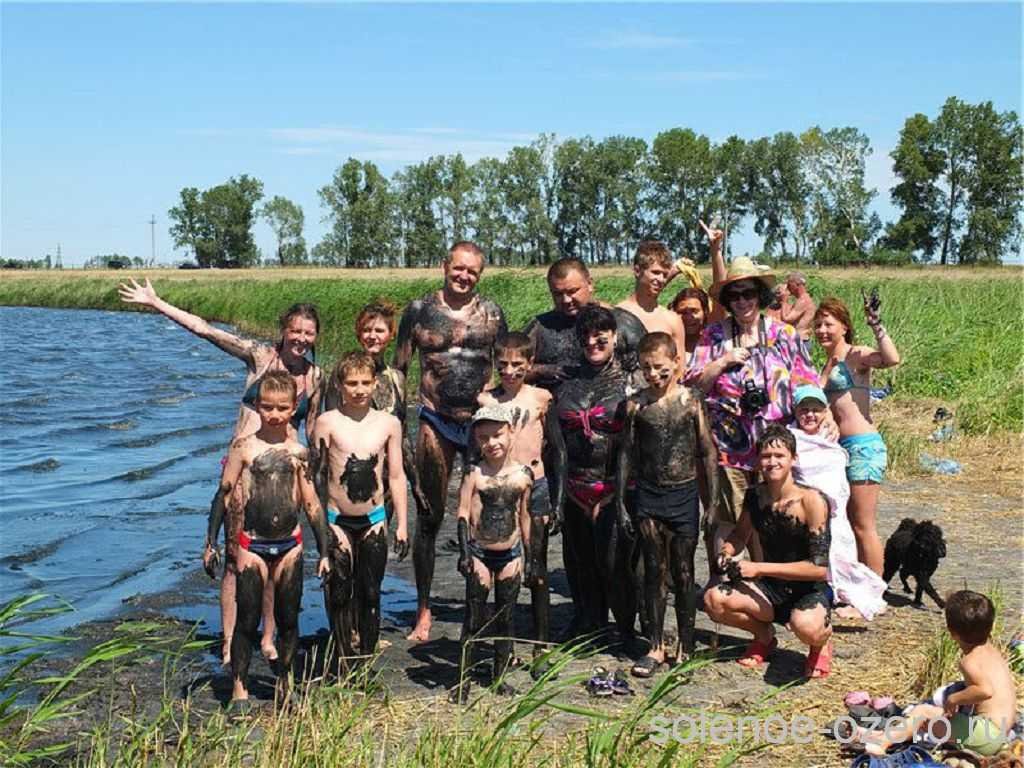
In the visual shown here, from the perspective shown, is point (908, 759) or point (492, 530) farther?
point (492, 530)

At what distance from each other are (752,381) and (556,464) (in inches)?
51.0

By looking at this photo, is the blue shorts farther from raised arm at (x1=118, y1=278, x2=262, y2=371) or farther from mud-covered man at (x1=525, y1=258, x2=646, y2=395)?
raised arm at (x1=118, y1=278, x2=262, y2=371)

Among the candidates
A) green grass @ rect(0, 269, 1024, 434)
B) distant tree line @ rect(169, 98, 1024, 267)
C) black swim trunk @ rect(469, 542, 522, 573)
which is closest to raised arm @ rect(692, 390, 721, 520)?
black swim trunk @ rect(469, 542, 522, 573)

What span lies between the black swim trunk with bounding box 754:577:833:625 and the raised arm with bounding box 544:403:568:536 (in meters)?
1.14

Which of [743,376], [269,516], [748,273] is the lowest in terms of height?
[269,516]

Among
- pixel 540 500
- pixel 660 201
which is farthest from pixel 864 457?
pixel 660 201

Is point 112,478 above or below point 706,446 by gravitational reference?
below

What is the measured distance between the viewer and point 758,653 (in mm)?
6676

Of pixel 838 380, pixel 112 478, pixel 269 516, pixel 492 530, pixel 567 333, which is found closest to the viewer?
pixel 269 516

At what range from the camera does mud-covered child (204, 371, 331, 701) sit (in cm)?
596

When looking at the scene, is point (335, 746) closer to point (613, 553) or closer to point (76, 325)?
point (613, 553)

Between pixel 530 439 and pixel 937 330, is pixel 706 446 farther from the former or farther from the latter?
pixel 937 330

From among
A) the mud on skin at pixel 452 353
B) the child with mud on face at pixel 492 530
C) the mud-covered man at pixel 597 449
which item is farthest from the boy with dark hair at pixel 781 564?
the mud on skin at pixel 452 353

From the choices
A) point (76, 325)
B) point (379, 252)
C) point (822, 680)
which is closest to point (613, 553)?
point (822, 680)
